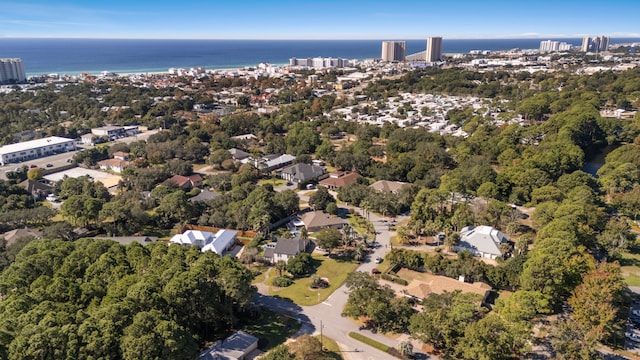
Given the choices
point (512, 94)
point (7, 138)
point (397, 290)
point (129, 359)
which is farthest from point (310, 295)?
point (512, 94)

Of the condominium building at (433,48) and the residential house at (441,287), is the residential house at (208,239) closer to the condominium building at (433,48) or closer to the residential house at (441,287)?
the residential house at (441,287)

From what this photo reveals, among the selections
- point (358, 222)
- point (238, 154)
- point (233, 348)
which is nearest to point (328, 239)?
point (358, 222)

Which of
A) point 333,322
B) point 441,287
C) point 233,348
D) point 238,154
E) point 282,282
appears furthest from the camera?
point 238,154

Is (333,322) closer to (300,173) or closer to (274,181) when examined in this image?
(300,173)

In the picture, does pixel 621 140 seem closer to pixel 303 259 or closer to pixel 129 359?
pixel 303 259

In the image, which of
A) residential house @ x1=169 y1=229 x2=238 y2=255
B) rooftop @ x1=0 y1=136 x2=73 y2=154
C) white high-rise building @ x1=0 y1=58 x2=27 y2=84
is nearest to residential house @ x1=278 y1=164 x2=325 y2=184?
residential house @ x1=169 y1=229 x2=238 y2=255

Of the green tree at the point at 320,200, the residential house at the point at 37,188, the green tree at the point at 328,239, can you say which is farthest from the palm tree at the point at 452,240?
the residential house at the point at 37,188
